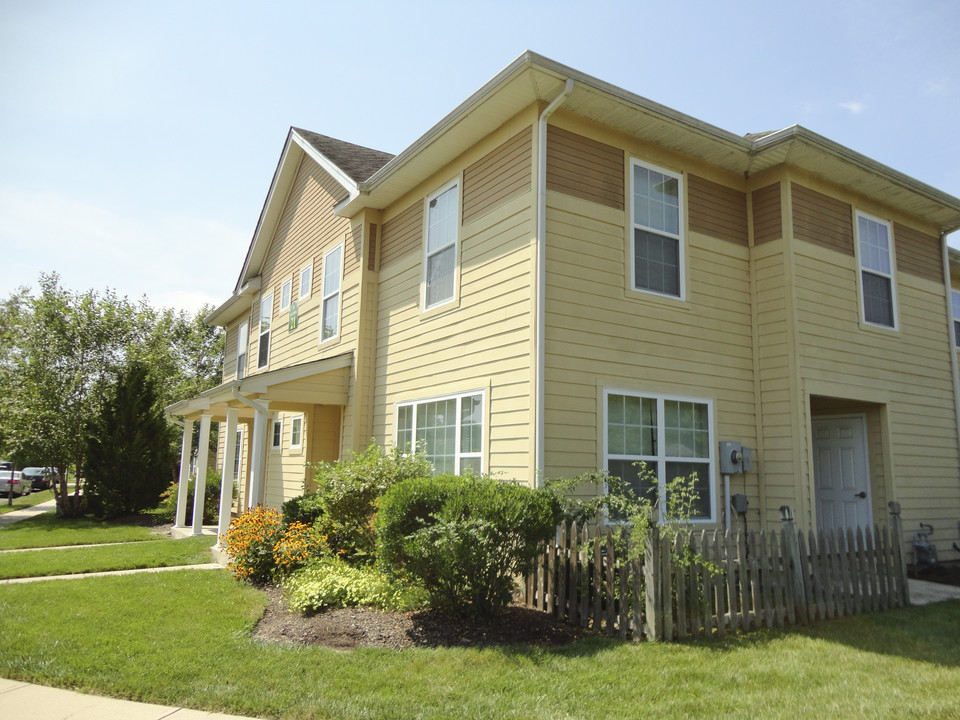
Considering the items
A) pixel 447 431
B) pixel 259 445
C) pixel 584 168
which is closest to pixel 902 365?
pixel 584 168

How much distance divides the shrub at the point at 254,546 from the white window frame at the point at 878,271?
978 centimetres

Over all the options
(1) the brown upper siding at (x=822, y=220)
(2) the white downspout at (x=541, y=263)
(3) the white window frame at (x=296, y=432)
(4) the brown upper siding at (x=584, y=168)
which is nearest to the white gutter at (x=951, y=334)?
(1) the brown upper siding at (x=822, y=220)

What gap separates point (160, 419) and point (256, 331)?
4838 millimetres

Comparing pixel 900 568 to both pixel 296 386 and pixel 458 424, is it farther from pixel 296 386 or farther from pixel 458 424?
pixel 296 386

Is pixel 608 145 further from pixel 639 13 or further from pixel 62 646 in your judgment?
pixel 62 646

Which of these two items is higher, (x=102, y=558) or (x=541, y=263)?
(x=541, y=263)

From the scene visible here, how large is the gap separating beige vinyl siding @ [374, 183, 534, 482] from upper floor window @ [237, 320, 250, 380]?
366 inches

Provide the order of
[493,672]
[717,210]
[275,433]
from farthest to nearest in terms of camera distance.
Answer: [275,433] → [717,210] → [493,672]

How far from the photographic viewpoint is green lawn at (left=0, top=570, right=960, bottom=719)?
4.70 m

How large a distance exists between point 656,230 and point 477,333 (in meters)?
2.95

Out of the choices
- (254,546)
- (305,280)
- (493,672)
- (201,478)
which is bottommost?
(493,672)

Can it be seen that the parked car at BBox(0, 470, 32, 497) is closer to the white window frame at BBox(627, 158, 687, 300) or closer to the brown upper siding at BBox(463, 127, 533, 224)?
the brown upper siding at BBox(463, 127, 533, 224)

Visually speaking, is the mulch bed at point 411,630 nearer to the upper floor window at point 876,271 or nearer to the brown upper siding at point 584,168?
the brown upper siding at point 584,168

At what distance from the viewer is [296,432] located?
50.1 feet
